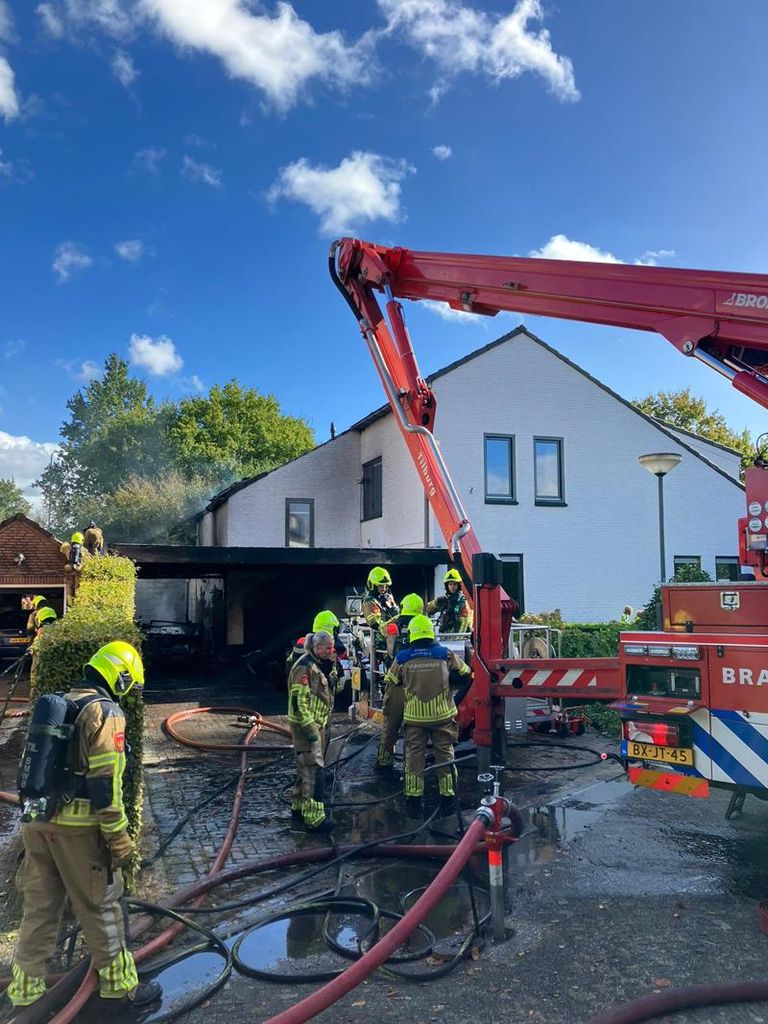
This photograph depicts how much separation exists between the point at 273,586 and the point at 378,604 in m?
10.8

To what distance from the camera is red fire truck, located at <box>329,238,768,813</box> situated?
16.6 ft

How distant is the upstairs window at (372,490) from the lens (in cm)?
1925

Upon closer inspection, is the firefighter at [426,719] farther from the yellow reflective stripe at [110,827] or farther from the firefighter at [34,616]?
the firefighter at [34,616]

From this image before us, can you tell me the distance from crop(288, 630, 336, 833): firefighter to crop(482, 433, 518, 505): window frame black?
1079 centimetres

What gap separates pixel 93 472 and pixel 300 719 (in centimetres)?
5064

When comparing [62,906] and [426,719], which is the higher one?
[426,719]

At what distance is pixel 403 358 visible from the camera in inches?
369

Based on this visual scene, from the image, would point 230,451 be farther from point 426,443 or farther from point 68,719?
point 68,719

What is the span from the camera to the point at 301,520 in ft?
66.2

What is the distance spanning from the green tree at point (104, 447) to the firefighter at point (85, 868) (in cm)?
4548

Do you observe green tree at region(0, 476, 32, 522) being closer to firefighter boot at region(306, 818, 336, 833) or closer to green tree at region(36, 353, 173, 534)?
green tree at region(36, 353, 173, 534)

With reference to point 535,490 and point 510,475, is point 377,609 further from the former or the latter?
point 535,490

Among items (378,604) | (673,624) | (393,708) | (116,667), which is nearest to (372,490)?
(378,604)

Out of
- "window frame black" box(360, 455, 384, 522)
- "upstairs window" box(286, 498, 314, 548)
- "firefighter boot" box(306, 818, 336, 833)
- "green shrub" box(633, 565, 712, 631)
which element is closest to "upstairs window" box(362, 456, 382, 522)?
"window frame black" box(360, 455, 384, 522)
